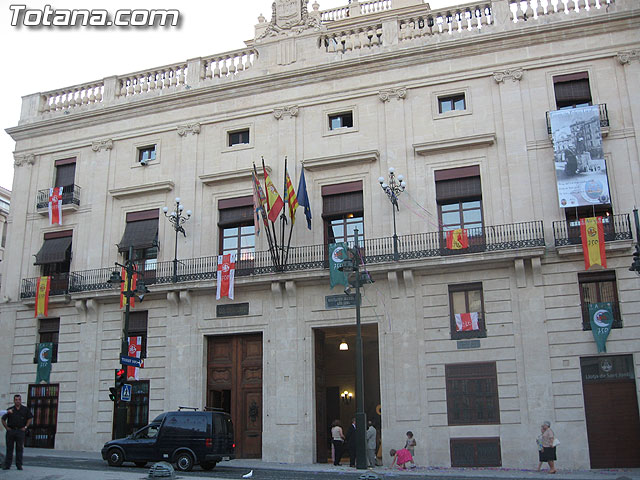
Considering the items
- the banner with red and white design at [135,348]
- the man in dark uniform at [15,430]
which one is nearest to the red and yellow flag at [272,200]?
the banner with red and white design at [135,348]

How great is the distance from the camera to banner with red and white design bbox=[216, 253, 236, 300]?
79.7 feet

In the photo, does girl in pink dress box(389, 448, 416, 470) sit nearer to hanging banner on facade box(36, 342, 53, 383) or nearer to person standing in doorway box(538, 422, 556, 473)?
person standing in doorway box(538, 422, 556, 473)

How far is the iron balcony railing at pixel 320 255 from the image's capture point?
2220 centimetres

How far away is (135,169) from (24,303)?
23.5 feet

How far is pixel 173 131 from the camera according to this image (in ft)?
92.4

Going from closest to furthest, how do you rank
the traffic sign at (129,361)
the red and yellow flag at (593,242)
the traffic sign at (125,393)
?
the traffic sign at (125,393) → the traffic sign at (129,361) → the red and yellow flag at (593,242)

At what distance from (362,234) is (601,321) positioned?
831cm

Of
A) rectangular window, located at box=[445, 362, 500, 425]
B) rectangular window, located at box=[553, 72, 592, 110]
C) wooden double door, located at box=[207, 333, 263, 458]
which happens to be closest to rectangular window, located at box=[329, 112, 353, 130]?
rectangular window, located at box=[553, 72, 592, 110]

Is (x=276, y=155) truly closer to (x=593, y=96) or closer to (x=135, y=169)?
(x=135, y=169)

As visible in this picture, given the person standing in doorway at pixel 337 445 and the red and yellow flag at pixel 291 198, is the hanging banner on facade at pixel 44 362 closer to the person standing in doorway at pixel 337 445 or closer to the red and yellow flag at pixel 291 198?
the red and yellow flag at pixel 291 198

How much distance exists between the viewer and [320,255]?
2420 centimetres

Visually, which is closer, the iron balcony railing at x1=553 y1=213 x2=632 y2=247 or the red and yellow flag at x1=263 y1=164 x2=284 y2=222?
the iron balcony railing at x1=553 y1=213 x2=632 y2=247

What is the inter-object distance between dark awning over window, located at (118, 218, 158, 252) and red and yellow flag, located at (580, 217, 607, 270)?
15.6m

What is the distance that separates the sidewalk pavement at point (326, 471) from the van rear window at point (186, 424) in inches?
47.1
